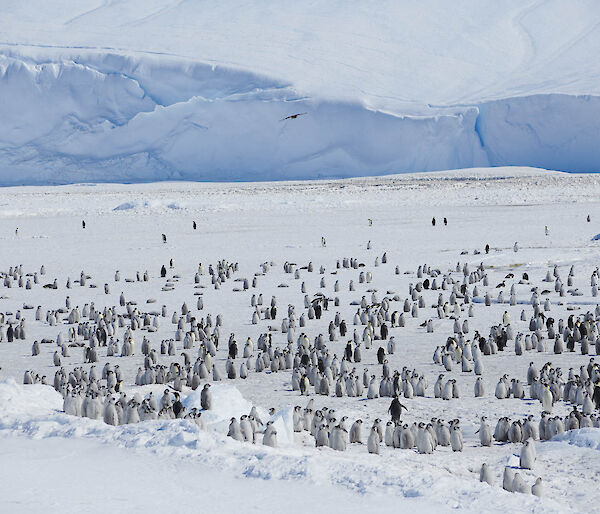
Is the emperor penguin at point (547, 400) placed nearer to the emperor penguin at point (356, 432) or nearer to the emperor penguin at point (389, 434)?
the emperor penguin at point (389, 434)

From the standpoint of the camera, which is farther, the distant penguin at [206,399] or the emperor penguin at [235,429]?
the distant penguin at [206,399]

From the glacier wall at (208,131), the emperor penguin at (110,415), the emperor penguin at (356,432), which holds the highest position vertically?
the glacier wall at (208,131)

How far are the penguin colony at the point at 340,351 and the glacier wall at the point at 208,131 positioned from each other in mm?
47511

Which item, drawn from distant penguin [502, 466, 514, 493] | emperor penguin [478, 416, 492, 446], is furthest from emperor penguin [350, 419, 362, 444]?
distant penguin [502, 466, 514, 493]

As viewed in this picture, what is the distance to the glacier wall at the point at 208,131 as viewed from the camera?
67.6 m

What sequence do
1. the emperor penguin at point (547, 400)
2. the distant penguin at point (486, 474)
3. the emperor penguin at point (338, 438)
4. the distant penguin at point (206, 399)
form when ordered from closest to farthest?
the distant penguin at point (486, 474) → the emperor penguin at point (338, 438) → the distant penguin at point (206, 399) → the emperor penguin at point (547, 400)

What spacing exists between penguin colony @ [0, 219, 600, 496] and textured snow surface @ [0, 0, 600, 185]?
155 feet

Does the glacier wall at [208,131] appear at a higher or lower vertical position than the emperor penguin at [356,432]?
higher

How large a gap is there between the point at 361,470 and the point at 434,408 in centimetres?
308

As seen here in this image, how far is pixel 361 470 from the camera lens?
24.2ft

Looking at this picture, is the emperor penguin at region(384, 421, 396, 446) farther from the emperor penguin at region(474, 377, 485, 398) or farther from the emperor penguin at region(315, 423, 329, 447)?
the emperor penguin at region(474, 377, 485, 398)

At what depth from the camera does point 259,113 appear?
68.8m

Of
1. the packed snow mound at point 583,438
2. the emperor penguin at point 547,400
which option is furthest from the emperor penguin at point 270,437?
the emperor penguin at point 547,400

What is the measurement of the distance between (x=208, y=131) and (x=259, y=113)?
3.98 meters
